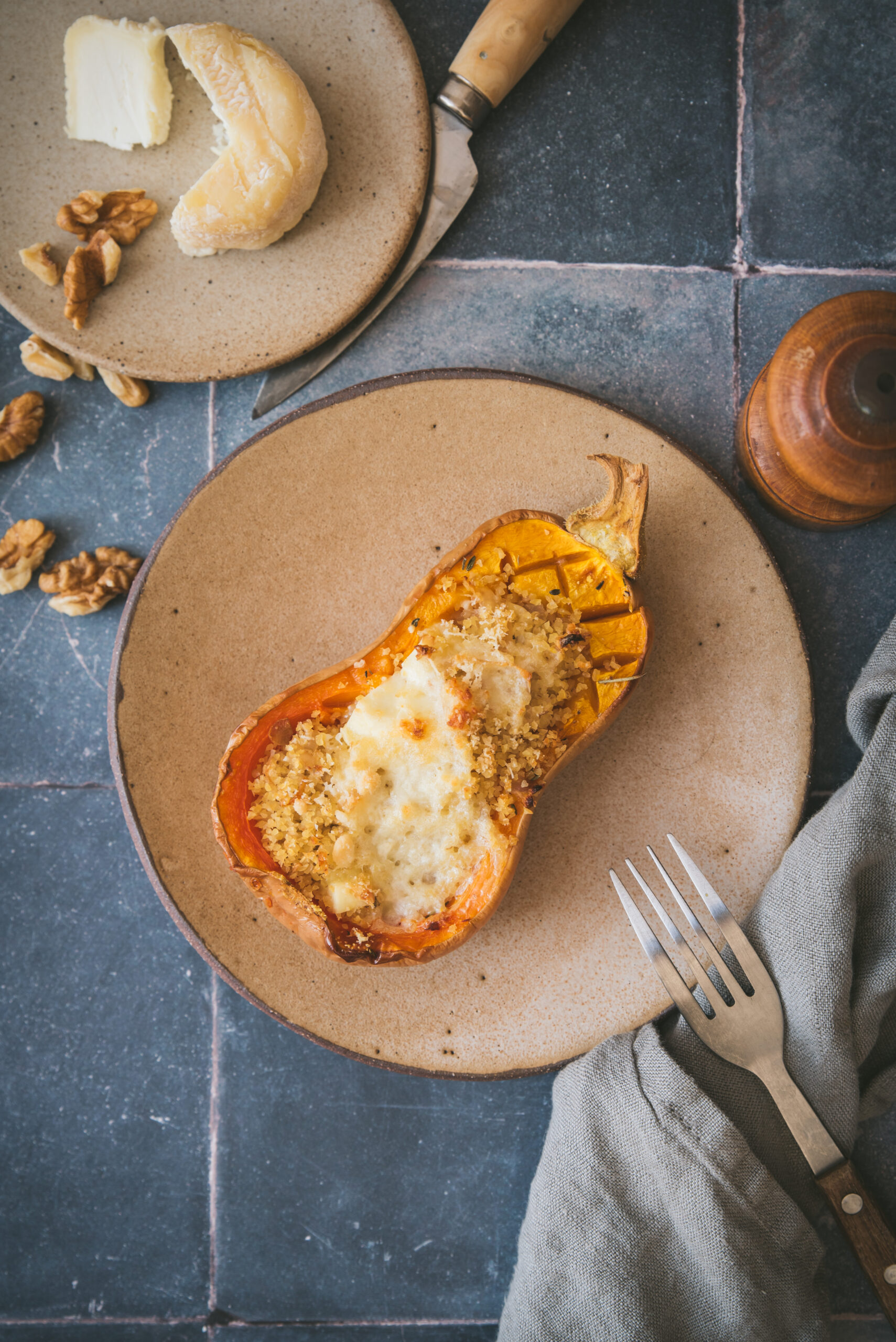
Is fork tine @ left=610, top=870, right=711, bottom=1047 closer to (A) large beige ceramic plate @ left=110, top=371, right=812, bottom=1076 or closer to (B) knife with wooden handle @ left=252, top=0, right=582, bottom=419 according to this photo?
(A) large beige ceramic plate @ left=110, top=371, right=812, bottom=1076

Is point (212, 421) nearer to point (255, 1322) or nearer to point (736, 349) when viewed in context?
point (736, 349)

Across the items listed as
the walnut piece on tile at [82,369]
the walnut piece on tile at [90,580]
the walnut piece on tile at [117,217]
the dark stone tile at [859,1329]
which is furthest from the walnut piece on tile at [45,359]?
the dark stone tile at [859,1329]

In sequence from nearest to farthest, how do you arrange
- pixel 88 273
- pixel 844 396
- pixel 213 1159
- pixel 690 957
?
pixel 844 396, pixel 690 957, pixel 88 273, pixel 213 1159

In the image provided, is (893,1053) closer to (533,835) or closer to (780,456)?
(533,835)

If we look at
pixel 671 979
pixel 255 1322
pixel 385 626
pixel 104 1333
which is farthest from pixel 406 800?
pixel 104 1333

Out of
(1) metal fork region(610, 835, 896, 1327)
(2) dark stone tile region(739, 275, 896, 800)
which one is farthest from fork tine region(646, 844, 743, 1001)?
(2) dark stone tile region(739, 275, 896, 800)

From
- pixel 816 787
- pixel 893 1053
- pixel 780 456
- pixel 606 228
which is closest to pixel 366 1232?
pixel 893 1053
